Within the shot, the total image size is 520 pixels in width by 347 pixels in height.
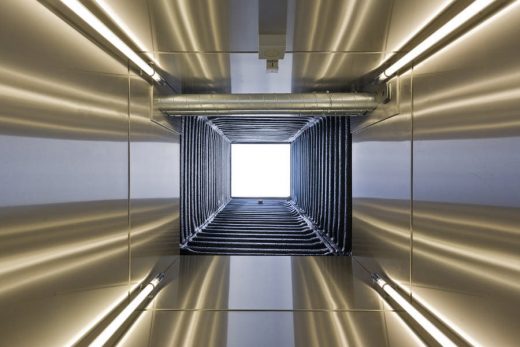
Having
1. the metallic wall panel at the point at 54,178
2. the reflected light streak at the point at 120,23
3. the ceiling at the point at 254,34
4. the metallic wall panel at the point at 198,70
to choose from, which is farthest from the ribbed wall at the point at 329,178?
the metallic wall panel at the point at 54,178

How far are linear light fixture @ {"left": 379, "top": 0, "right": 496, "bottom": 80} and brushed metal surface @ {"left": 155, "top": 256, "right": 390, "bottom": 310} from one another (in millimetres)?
1695

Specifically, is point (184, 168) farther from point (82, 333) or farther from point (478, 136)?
point (478, 136)

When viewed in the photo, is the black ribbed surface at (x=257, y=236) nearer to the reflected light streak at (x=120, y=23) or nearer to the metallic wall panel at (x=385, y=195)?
the metallic wall panel at (x=385, y=195)

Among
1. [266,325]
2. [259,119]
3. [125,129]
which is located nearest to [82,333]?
[266,325]

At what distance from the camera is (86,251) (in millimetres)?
1977

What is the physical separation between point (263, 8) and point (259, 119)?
5.32m

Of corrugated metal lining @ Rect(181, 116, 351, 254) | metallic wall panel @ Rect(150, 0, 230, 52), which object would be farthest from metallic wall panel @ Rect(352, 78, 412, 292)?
metallic wall panel @ Rect(150, 0, 230, 52)

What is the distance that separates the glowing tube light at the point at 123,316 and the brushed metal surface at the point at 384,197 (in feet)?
6.02

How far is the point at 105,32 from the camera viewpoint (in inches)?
80.6

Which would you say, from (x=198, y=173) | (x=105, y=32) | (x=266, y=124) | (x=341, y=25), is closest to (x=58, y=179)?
(x=105, y=32)

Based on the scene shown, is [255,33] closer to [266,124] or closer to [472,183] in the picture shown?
[472,183]

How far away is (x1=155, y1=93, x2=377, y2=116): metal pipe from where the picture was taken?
11.6ft

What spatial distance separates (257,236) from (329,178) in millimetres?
1626

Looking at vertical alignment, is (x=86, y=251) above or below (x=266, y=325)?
above
